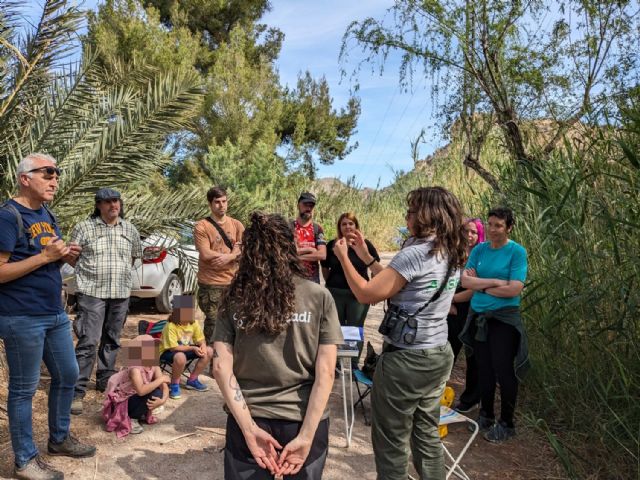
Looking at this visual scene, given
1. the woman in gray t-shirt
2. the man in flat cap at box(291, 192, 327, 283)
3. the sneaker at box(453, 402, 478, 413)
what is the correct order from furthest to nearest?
the man in flat cap at box(291, 192, 327, 283) → the sneaker at box(453, 402, 478, 413) → the woman in gray t-shirt

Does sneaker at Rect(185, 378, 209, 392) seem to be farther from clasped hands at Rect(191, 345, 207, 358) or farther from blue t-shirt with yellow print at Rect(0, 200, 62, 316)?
blue t-shirt with yellow print at Rect(0, 200, 62, 316)

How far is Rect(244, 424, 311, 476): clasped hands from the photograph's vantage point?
2.00 m

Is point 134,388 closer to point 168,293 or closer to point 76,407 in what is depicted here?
point 76,407

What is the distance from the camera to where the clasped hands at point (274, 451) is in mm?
2002

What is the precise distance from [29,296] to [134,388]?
4.17 feet

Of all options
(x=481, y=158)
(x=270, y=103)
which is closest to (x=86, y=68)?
(x=481, y=158)

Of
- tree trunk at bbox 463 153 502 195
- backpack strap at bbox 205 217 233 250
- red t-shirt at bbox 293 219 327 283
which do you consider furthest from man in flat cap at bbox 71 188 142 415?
tree trunk at bbox 463 153 502 195

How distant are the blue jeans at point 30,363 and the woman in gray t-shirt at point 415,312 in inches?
72.2

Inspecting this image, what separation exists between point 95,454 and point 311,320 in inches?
97.6

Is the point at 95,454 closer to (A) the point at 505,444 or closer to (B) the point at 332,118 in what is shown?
(A) the point at 505,444

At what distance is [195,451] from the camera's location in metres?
3.86

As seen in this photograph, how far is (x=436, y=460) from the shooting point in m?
2.88

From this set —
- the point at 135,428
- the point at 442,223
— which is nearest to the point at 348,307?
the point at 135,428

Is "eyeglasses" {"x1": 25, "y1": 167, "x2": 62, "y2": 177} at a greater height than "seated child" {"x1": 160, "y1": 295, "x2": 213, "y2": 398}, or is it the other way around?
"eyeglasses" {"x1": 25, "y1": 167, "x2": 62, "y2": 177}
